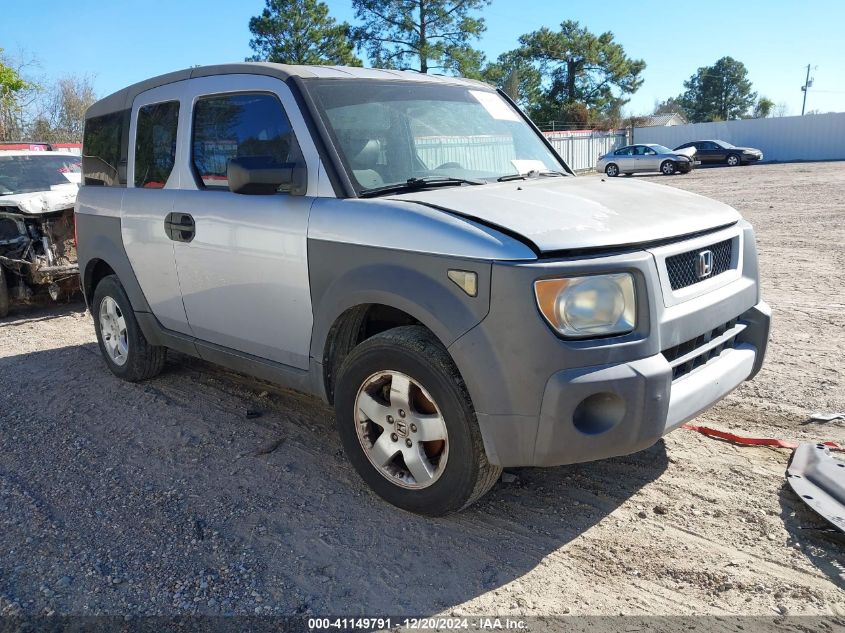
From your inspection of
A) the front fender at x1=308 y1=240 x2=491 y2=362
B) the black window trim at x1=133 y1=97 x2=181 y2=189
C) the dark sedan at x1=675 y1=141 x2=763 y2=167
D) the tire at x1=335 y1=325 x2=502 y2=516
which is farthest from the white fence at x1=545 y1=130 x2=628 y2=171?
the tire at x1=335 y1=325 x2=502 y2=516

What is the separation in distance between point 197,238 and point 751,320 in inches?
119

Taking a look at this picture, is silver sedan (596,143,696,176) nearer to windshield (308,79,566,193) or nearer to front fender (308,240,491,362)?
windshield (308,79,566,193)

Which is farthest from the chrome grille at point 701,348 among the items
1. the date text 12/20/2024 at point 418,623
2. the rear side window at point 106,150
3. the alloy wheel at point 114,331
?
the alloy wheel at point 114,331

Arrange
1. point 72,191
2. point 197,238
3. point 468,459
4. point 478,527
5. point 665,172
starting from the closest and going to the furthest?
point 468,459 → point 478,527 → point 197,238 → point 72,191 → point 665,172

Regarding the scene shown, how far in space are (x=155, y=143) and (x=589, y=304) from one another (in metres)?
3.23

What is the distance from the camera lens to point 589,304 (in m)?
2.69

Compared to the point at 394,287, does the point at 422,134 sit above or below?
above

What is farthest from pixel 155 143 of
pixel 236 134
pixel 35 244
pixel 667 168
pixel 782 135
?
pixel 782 135

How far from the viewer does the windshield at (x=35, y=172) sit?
8.51 m

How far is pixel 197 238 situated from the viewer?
4.07 m

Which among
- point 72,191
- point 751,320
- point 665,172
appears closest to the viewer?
point 751,320

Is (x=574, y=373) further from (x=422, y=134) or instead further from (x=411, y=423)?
(x=422, y=134)

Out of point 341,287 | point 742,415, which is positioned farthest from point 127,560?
point 742,415

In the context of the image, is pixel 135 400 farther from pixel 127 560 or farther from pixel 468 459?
pixel 468 459
